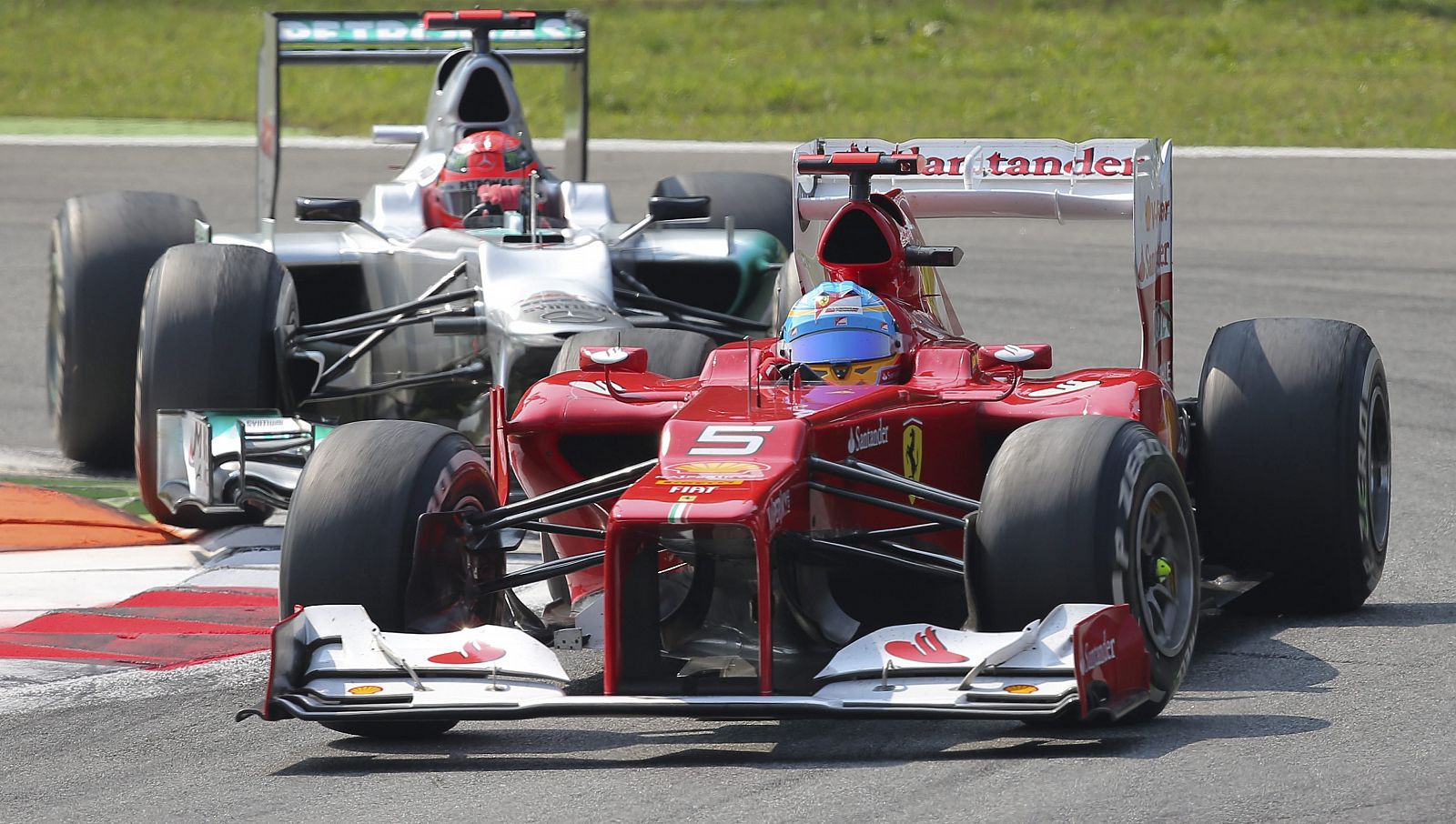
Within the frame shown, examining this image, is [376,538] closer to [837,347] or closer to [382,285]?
[837,347]

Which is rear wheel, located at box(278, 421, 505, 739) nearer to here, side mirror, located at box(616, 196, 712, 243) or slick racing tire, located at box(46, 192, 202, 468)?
side mirror, located at box(616, 196, 712, 243)

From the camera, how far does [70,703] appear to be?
7.10 meters

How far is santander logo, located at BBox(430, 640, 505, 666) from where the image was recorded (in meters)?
6.33

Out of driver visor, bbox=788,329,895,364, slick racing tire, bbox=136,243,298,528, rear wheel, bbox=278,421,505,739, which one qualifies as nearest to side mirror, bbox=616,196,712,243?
slick racing tire, bbox=136,243,298,528

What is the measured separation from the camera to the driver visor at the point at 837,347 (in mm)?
7469

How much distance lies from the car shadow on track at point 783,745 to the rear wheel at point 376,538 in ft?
0.40

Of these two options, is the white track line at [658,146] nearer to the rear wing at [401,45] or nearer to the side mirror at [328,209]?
the rear wing at [401,45]

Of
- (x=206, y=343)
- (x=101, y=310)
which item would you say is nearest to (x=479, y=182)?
(x=101, y=310)

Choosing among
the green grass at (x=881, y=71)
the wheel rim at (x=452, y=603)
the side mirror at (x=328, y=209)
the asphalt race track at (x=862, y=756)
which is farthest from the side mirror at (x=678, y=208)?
the green grass at (x=881, y=71)

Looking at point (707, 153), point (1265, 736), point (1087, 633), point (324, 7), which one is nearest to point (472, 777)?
point (1087, 633)

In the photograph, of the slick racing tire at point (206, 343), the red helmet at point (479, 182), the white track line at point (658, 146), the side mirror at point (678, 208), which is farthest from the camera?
the white track line at point (658, 146)

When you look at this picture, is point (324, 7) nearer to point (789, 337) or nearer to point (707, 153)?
point (707, 153)

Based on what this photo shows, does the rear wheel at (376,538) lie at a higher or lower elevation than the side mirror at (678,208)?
lower

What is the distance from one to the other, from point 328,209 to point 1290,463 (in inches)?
201
